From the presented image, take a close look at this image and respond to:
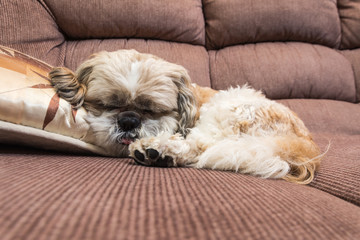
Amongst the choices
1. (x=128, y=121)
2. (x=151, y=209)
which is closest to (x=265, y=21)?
(x=128, y=121)

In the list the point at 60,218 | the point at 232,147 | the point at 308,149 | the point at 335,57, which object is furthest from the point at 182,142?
the point at 335,57

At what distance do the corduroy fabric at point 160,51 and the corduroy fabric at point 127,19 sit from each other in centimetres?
8

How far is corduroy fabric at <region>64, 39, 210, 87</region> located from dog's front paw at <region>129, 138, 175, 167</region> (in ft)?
4.17

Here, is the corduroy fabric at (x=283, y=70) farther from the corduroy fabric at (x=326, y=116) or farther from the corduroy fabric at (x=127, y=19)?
the corduroy fabric at (x=127, y=19)

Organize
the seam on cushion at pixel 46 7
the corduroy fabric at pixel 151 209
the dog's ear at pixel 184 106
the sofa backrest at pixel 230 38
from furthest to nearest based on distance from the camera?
the sofa backrest at pixel 230 38
the seam on cushion at pixel 46 7
the dog's ear at pixel 184 106
the corduroy fabric at pixel 151 209

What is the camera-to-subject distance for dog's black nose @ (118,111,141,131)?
117 centimetres

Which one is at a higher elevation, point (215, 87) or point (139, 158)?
point (215, 87)

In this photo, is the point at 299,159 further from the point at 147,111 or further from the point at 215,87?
the point at 215,87

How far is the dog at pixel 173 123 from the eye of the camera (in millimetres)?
985

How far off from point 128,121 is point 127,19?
1.29 m

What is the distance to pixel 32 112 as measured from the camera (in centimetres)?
89

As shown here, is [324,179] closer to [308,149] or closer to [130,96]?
[308,149]

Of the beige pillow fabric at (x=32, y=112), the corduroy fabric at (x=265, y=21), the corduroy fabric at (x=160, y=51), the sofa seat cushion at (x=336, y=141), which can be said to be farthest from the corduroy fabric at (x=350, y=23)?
the beige pillow fabric at (x=32, y=112)

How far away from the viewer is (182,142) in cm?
112
